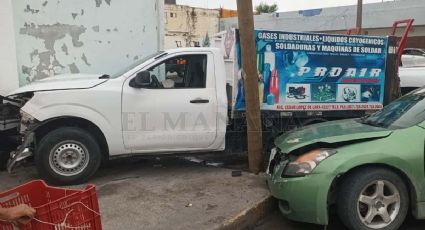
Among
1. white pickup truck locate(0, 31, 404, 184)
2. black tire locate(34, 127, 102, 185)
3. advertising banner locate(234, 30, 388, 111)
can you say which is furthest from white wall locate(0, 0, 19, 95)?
advertising banner locate(234, 30, 388, 111)

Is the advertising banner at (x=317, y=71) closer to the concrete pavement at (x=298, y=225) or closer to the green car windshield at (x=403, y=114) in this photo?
the green car windshield at (x=403, y=114)

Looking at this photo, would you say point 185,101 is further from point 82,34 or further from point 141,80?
point 82,34

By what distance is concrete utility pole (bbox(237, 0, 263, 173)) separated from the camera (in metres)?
6.38

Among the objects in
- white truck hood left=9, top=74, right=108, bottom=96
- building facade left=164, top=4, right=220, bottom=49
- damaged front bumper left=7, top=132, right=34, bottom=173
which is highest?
building facade left=164, top=4, right=220, bottom=49

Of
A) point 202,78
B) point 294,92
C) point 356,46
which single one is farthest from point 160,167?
point 356,46

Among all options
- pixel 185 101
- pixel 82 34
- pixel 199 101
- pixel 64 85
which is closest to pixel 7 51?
pixel 82 34

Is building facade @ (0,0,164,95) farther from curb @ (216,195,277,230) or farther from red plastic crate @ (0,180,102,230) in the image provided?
red plastic crate @ (0,180,102,230)

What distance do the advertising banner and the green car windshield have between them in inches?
59.8

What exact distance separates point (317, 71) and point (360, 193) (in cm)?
305

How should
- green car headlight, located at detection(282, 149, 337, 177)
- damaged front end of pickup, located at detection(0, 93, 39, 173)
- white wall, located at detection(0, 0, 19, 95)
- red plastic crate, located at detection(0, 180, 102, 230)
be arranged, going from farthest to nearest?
white wall, located at detection(0, 0, 19, 95) < damaged front end of pickup, located at detection(0, 93, 39, 173) < green car headlight, located at detection(282, 149, 337, 177) < red plastic crate, located at detection(0, 180, 102, 230)

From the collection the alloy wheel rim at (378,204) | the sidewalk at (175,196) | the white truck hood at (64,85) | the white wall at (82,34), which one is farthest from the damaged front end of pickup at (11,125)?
the alloy wheel rim at (378,204)

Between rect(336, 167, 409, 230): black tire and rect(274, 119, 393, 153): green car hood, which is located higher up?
rect(274, 119, 393, 153): green car hood

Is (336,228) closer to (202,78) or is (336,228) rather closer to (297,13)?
(202,78)

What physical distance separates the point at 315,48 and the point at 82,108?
11.3 feet
